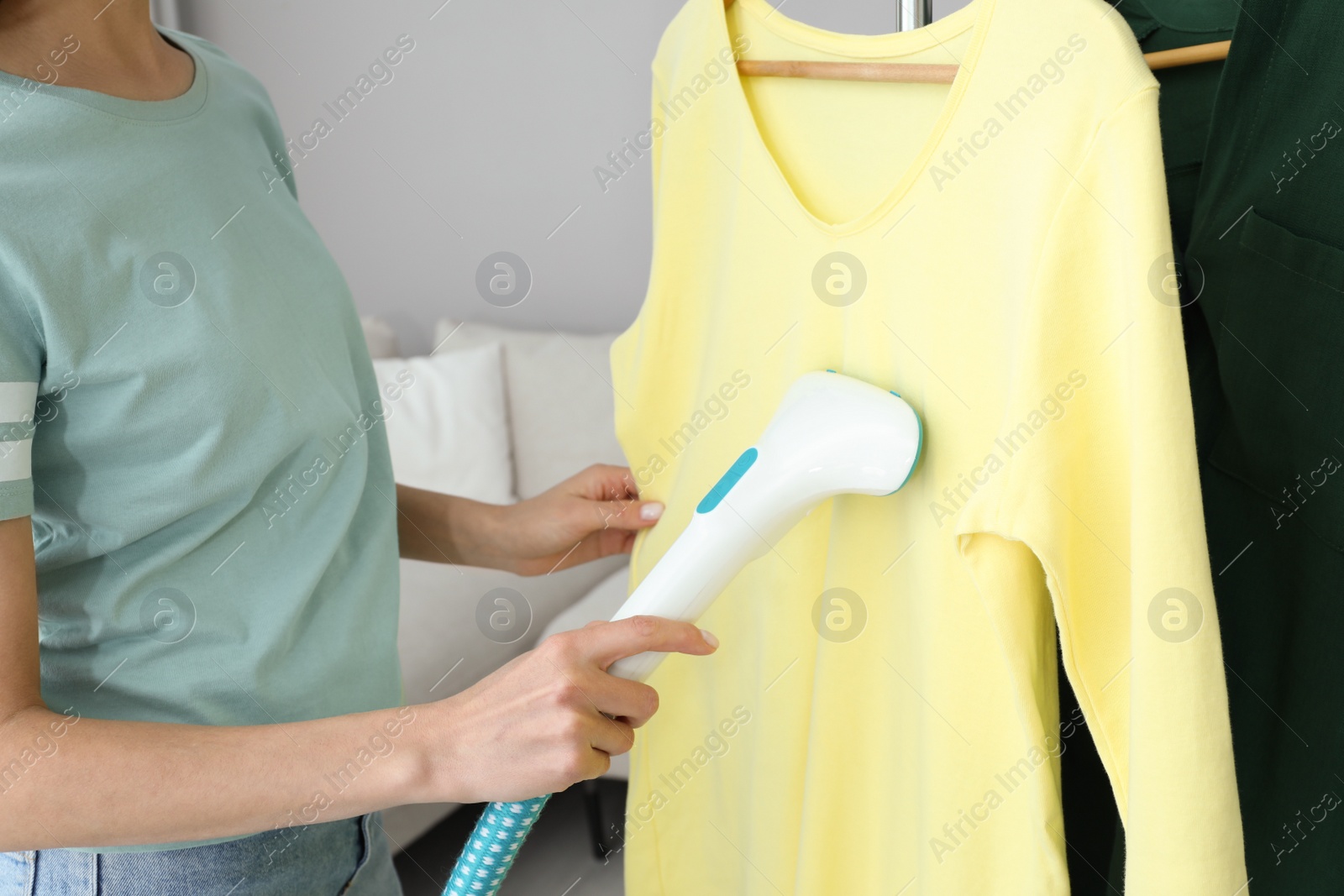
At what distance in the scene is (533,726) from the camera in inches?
21.3

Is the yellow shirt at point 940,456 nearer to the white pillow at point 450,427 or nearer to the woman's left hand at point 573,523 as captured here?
the woman's left hand at point 573,523

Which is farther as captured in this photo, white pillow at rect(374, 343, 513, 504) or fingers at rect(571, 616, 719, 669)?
white pillow at rect(374, 343, 513, 504)

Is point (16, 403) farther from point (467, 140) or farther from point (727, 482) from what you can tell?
point (467, 140)

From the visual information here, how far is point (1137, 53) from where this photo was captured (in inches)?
19.8

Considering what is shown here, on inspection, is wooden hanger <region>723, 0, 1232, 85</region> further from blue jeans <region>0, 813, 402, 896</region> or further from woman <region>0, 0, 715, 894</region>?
blue jeans <region>0, 813, 402, 896</region>

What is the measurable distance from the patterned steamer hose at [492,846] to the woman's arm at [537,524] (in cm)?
28

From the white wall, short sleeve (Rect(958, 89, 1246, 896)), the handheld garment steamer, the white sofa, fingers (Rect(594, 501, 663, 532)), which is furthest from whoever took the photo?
the white wall

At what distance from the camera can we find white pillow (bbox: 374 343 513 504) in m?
2.23

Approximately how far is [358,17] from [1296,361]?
91.5 inches

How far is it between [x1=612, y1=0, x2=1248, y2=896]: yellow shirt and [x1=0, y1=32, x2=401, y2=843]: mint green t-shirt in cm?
26

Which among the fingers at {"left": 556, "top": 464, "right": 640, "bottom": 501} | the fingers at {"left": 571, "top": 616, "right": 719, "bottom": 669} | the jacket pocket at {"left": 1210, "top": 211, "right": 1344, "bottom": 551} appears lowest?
the fingers at {"left": 556, "top": 464, "right": 640, "bottom": 501}

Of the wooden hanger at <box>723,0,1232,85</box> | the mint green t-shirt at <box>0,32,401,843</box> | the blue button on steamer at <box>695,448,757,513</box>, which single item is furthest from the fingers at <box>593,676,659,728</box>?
the wooden hanger at <box>723,0,1232,85</box>

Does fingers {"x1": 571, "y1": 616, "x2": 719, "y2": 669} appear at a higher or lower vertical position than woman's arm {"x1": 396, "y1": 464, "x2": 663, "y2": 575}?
higher

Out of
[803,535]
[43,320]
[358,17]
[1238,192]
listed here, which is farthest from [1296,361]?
[358,17]
